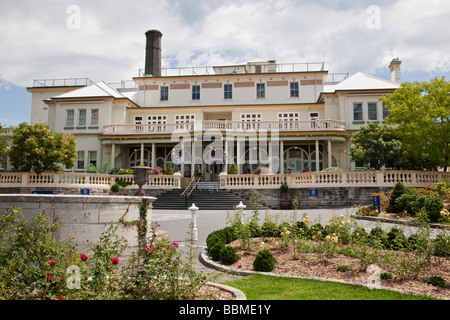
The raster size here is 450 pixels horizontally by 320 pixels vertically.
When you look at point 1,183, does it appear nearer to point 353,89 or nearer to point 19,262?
point 19,262

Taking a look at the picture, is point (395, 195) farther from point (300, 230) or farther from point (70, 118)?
point (70, 118)

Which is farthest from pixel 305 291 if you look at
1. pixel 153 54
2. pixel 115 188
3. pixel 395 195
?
pixel 153 54

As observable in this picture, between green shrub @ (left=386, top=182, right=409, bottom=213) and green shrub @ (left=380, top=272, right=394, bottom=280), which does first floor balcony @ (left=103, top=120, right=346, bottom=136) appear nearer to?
green shrub @ (left=386, top=182, right=409, bottom=213)

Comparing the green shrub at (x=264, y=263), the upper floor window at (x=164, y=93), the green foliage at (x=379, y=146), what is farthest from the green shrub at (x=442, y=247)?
the upper floor window at (x=164, y=93)

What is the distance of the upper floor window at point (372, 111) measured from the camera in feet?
107

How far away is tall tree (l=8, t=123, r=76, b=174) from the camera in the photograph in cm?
2519

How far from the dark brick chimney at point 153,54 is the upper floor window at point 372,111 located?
26.3 m

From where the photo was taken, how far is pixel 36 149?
24.9 m

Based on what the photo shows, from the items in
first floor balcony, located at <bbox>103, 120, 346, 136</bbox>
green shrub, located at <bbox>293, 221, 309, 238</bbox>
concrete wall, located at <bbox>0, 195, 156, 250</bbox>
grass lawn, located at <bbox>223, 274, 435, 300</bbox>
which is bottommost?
grass lawn, located at <bbox>223, 274, 435, 300</bbox>

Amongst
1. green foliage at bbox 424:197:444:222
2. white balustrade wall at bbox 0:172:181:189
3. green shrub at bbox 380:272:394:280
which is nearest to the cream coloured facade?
white balustrade wall at bbox 0:172:181:189

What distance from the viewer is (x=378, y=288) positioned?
504cm

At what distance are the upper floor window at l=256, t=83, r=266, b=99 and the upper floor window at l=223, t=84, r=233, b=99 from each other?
10.1ft
